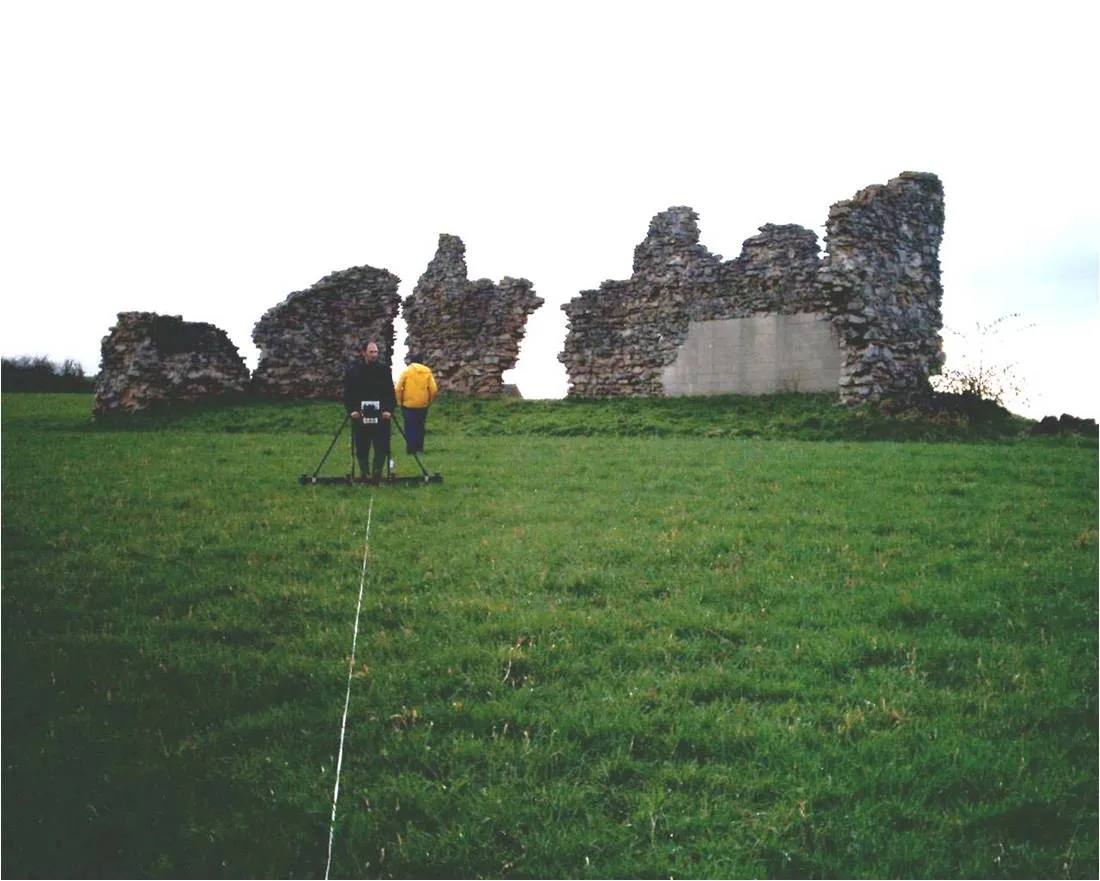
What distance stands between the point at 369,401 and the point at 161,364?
58.3 ft

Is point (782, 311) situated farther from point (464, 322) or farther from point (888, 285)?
point (464, 322)

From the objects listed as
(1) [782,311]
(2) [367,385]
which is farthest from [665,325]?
(2) [367,385]

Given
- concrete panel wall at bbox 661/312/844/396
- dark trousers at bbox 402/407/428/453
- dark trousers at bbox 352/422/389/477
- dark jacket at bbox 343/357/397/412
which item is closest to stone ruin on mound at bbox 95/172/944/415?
concrete panel wall at bbox 661/312/844/396

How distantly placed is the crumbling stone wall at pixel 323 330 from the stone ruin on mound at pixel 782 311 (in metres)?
7.66

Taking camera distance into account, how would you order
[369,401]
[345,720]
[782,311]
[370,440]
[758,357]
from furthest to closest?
[758,357]
[782,311]
[370,440]
[369,401]
[345,720]

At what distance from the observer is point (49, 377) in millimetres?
41688

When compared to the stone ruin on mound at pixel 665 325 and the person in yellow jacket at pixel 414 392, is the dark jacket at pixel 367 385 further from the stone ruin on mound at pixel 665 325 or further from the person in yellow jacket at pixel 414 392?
the stone ruin on mound at pixel 665 325

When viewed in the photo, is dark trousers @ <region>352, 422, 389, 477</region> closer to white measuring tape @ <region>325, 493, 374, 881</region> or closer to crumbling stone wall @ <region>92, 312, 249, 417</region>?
white measuring tape @ <region>325, 493, 374, 881</region>

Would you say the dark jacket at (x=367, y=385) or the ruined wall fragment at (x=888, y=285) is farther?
the ruined wall fragment at (x=888, y=285)

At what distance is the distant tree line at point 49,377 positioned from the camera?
4053cm

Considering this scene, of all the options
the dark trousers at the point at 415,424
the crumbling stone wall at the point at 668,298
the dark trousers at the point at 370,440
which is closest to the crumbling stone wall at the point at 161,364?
the crumbling stone wall at the point at 668,298

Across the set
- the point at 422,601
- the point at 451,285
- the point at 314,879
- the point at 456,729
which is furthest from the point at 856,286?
the point at 314,879

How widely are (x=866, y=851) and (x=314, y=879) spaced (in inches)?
96.4

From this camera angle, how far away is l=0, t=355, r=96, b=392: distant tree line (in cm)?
4053
